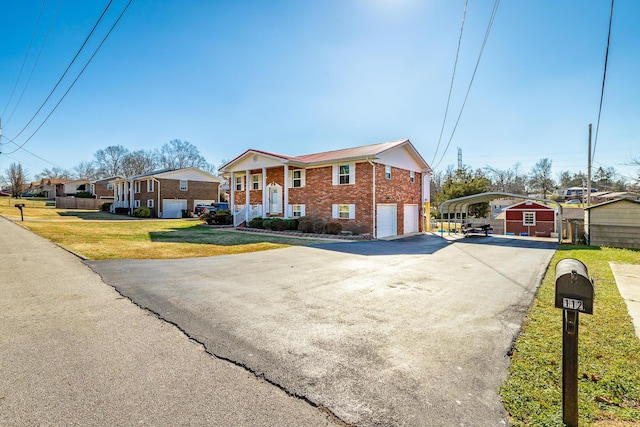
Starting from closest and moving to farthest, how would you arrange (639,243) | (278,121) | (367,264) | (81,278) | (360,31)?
(81,278) < (367,264) < (360,31) < (639,243) < (278,121)

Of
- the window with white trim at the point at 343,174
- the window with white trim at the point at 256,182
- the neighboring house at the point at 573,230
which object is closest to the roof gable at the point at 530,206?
the neighboring house at the point at 573,230

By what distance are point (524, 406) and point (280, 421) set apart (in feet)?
6.63

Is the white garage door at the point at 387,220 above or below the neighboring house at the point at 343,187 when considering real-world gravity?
below

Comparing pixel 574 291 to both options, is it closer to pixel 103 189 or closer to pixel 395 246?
pixel 395 246

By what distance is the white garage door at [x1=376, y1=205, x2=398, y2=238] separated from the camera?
1900 centimetres

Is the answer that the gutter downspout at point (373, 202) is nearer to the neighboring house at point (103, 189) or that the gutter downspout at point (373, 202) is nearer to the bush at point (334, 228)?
the bush at point (334, 228)

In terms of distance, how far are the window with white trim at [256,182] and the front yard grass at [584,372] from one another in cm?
2141

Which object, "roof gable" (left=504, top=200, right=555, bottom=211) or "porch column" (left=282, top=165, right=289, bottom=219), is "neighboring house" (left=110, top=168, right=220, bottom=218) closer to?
"porch column" (left=282, top=165, right=289, bottom=219)

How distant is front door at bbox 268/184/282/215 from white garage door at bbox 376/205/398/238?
7.72 meters

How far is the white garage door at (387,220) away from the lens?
1900 centimetres

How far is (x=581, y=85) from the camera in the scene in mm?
12406

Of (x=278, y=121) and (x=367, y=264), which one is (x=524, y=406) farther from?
(x=278, y=121)

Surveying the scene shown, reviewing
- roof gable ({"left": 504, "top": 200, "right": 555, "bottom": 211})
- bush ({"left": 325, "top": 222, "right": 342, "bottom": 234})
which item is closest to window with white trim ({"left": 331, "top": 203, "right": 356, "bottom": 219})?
bush ({"left": 325, "top": 222, "right": 342, "bottom": 234})

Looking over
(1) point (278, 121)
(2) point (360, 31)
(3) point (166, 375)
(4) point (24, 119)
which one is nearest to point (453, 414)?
(3) point (166, 375)
